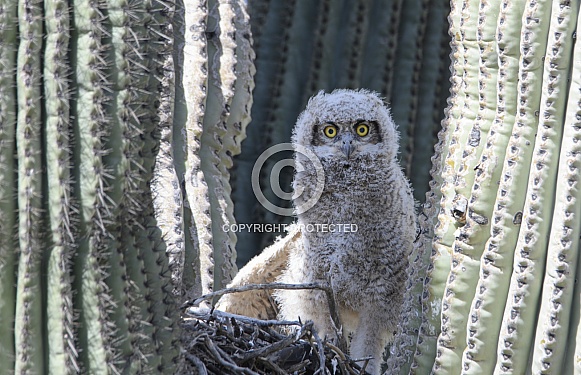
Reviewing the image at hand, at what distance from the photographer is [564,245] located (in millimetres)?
2387

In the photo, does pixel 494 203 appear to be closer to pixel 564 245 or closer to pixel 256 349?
pixel 564 245

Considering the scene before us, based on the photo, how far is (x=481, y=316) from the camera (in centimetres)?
252

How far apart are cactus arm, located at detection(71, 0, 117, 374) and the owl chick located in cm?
151

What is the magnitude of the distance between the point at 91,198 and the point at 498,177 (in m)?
1.08

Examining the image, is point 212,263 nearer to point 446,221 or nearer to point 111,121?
point 446,221

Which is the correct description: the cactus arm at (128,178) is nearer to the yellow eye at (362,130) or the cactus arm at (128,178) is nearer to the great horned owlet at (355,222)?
the great horned owlet at (355,222)

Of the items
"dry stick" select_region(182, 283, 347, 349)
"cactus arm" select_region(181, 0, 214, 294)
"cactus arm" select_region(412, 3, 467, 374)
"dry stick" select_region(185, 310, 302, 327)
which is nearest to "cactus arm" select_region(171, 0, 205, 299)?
"cactus arm" select_region(181, 0, 214, 294)

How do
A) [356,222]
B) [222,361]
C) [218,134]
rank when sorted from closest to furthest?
[222,361], [356,222], [218,134]

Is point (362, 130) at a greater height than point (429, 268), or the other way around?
point (362, 130)

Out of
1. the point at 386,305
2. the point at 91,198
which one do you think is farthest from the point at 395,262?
the point at 91,198

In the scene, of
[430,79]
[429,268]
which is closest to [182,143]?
[429,268]

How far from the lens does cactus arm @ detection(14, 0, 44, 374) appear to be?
2.08m

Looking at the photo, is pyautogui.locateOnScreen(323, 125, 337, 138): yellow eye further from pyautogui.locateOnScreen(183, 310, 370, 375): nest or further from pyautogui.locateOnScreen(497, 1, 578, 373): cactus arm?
pyautogui.locateOnScreen(497, 1, 578, 373): cactus arm

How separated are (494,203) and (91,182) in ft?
3.54
